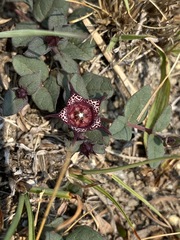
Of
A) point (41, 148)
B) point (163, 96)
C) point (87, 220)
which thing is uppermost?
point (163, 96)

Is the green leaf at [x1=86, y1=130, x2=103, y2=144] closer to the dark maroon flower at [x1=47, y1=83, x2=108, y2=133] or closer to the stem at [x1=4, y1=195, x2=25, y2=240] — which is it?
the dark maroon flower at [x1=47, y1=83, x2=108, y2=133]

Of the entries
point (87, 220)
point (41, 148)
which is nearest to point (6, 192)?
point (41, 148)

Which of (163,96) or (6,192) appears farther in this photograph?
(163,96)

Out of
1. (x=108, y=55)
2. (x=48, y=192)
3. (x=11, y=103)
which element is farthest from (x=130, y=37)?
(x=48, y=192)

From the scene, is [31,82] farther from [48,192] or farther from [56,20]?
[48,192]

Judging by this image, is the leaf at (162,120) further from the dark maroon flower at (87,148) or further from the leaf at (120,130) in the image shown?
the dark maroon flower at (87,148)

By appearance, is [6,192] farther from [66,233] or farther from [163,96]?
[163,96]

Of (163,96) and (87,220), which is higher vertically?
(163,96)
